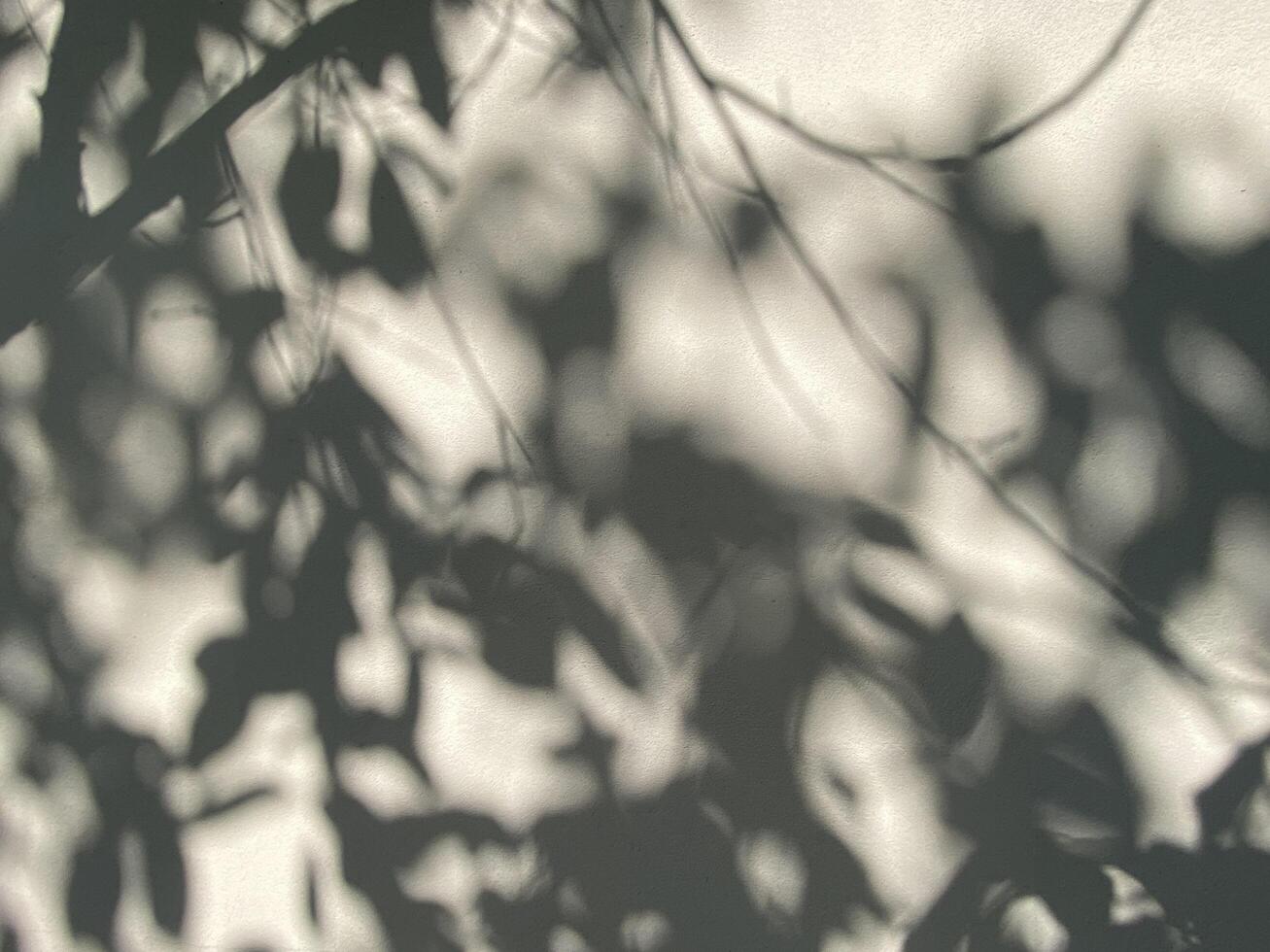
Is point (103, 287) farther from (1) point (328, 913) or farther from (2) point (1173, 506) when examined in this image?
(2) point (1173, 506)

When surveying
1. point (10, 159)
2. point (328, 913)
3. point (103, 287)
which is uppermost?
point (10, 159)

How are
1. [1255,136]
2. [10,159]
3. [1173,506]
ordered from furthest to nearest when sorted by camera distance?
[10,159] → [1173,506] → [1255,136]

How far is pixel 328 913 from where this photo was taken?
→ 2.34 metres

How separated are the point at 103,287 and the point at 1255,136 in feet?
6.59

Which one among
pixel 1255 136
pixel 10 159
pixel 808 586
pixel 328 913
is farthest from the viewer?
pixel 328 913

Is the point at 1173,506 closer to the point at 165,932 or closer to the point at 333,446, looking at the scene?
the point at 333,446

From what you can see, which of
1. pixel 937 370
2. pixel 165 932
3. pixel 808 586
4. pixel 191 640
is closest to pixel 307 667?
pixel 191 640

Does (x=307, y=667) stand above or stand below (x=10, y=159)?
below

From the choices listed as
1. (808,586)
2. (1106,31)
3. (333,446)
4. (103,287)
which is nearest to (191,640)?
(333,446)

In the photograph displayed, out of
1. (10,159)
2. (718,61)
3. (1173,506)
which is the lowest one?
(1173,506)

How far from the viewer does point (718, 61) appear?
1.91 meters

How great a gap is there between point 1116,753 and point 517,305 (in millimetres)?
1312

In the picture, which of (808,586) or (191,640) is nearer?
(808,586)

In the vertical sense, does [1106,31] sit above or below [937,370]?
above
